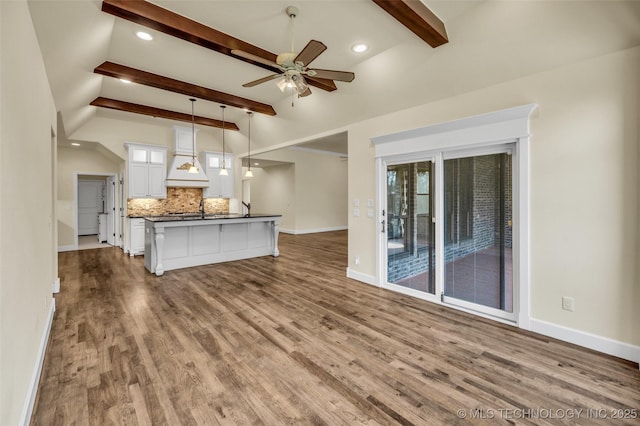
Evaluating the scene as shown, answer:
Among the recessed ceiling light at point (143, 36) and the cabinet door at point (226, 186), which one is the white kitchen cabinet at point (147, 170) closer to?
the cabinet door at point (226, 186)

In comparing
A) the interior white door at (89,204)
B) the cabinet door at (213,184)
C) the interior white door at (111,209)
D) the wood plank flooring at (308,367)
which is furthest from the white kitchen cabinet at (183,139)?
the interior white door at (89,204)

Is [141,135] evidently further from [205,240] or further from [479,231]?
[479,231]

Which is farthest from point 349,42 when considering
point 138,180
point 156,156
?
point 138,180

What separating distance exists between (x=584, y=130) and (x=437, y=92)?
4.85 feet

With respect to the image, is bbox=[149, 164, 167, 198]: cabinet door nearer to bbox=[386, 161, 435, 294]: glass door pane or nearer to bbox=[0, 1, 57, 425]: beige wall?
bbox=[0, 1, 57, 425]: beige wall

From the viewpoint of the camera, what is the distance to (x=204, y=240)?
5738 mm

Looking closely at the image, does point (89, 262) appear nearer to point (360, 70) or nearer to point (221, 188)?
point (221, 188)

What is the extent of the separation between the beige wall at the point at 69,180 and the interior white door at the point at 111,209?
0.60 meters

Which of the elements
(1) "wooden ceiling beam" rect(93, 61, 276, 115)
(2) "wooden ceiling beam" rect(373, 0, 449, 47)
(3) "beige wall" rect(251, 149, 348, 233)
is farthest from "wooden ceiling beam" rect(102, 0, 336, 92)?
(3) "beige wall" rect(251, 149, 348, 233)

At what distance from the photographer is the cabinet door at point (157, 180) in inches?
280

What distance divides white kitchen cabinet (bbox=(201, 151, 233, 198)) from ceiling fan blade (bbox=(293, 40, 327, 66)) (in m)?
6.16

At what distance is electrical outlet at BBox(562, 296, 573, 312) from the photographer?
8.86ft

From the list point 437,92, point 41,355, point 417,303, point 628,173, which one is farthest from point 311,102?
point 41,355

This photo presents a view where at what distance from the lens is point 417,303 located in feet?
12.1
